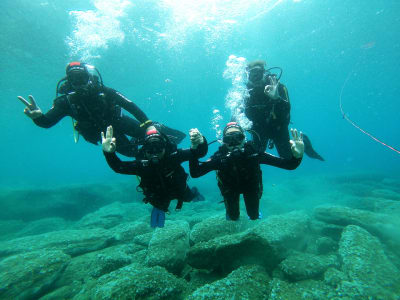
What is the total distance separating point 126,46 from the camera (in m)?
22.3

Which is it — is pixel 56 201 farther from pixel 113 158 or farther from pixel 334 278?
pixel 334 278

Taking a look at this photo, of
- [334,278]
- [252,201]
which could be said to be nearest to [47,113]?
[252,201]

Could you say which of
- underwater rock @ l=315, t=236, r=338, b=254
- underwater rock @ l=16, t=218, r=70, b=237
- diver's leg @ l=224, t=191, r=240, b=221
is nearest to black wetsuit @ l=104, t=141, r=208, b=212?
diver's leg @ l=224, t=191, r=240, b=221

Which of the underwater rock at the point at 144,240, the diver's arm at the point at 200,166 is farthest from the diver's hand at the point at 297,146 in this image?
the underwater rock at the point at 144,240

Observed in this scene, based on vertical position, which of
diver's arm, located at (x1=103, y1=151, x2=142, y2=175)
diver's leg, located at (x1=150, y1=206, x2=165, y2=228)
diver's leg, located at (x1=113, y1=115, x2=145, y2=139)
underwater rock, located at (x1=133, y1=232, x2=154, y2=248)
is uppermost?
diver's leg, located at (x1=113, y1=115, x2=145, y2=139)

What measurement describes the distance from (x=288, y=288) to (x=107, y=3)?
21.1 meters

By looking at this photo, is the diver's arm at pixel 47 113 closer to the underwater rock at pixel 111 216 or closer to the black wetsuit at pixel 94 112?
the black wetsuit at pixel 94 112

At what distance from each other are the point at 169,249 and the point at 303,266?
11.7ft

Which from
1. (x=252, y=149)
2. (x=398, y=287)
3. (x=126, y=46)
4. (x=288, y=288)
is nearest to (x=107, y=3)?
(x=126, y=46)

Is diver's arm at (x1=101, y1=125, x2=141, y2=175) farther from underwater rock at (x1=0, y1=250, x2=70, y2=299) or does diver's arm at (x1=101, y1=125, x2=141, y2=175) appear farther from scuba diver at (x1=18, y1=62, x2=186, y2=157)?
underwater rock at (x1=0, y1=250, x2=70, y2=299)

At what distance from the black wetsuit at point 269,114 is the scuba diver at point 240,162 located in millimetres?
1926

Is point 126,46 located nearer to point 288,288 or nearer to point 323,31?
point 288,288

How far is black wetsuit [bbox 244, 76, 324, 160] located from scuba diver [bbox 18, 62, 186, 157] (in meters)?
3.17

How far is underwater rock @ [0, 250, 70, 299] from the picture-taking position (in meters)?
5.41
